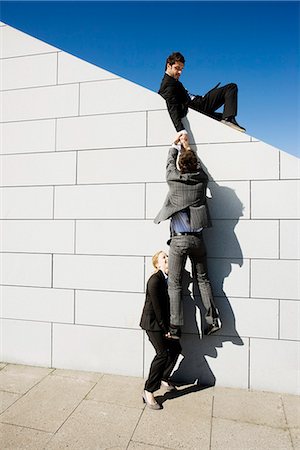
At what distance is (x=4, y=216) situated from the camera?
4.86 m

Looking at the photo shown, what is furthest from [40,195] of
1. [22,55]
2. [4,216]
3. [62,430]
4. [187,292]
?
[62,430]

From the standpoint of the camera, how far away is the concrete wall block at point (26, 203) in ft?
15.4

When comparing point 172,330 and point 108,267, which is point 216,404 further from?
point 108,267

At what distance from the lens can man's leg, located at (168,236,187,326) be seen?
3.78 metres

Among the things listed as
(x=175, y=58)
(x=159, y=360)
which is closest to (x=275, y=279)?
(x=159, y=360)

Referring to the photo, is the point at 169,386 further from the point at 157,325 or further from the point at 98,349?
the point at 98,349

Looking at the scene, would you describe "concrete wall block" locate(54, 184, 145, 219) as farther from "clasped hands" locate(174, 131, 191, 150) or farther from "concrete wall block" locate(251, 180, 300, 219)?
"concrete wall block" locate(251, 180, 300, 219)

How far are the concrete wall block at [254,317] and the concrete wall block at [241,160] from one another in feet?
5.31

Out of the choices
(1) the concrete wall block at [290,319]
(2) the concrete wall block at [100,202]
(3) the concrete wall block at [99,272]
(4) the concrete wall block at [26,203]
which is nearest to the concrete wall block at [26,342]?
(3) the concrete wall block at [99,272]

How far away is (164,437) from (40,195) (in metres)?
3.54

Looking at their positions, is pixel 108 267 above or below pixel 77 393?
above

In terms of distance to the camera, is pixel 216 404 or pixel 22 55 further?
pixel 22 55

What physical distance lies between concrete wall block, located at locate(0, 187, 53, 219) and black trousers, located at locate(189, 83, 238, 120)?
2524mm

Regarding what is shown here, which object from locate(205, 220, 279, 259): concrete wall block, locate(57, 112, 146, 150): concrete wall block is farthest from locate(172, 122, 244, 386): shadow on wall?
locate(57, 112, 146, 150): concrete wall block
